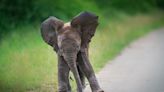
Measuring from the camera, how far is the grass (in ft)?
43.7

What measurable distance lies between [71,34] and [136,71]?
4.47 metres

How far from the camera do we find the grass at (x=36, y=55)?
43.7ft

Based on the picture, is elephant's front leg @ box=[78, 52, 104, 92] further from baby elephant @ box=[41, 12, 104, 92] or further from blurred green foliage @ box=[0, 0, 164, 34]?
blurred green foliage @ box=[0, 0, 164, 34]

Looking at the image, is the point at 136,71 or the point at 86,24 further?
the point at 136,71

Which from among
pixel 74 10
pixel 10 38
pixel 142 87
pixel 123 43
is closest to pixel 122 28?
pixel 74 10

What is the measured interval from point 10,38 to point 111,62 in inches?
151

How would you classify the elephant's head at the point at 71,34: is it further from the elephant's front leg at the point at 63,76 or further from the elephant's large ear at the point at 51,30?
the elephant's front leg at the point at 63,76

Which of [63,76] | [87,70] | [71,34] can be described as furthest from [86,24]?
[63,76]

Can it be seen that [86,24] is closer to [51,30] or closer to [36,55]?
[51,30]

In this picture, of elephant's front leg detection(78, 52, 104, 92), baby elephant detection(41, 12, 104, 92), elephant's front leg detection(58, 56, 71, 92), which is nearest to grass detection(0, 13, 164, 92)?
elephant's front leg detection(58, 56, 71, 92)

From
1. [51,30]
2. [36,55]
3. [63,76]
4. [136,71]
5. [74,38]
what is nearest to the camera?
[74,38]

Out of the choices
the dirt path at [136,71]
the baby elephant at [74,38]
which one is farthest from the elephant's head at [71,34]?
the dirt path at [136,71]

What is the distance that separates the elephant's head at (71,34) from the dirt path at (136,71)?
1371 mm

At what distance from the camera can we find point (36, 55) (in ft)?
53.7
